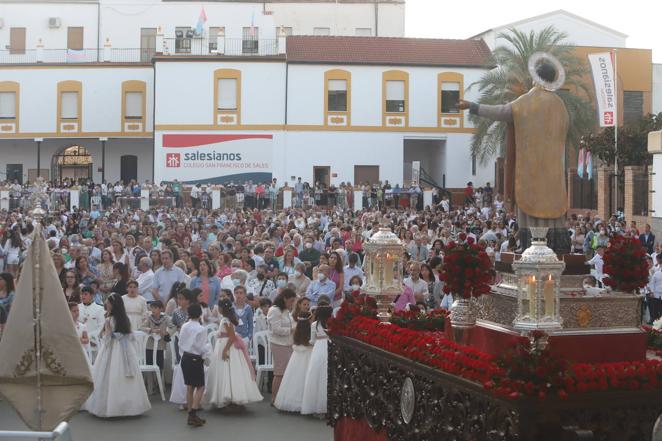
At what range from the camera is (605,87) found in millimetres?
31141

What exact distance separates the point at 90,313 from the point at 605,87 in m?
21.7

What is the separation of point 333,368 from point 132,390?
3.00 meters

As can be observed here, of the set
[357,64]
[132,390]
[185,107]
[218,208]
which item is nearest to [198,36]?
[185,107]

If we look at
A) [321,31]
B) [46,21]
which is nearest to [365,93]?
[321,31]

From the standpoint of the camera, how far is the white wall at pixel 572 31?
46375 millimetres

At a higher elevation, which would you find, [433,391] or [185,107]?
[185,107]

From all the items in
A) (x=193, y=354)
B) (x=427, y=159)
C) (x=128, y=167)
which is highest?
(x=427, y=159)

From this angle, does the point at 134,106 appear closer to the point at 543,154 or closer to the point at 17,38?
the point at 17,38

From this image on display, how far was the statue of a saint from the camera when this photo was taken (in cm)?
952

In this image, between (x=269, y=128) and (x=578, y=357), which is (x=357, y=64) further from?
(x=578, y=357)

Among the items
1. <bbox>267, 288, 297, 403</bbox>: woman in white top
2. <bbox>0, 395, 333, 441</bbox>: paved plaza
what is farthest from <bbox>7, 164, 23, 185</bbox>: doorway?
<bbox>267, 288, 297, 403</bbox>: woman in white top

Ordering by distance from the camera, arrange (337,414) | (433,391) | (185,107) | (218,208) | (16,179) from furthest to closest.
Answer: (16,179)
(185,107)
(218,208)
(337,414)
(433,391)

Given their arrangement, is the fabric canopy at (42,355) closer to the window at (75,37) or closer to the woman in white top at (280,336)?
the woman in white top at (280,336)

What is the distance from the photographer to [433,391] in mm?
7840
